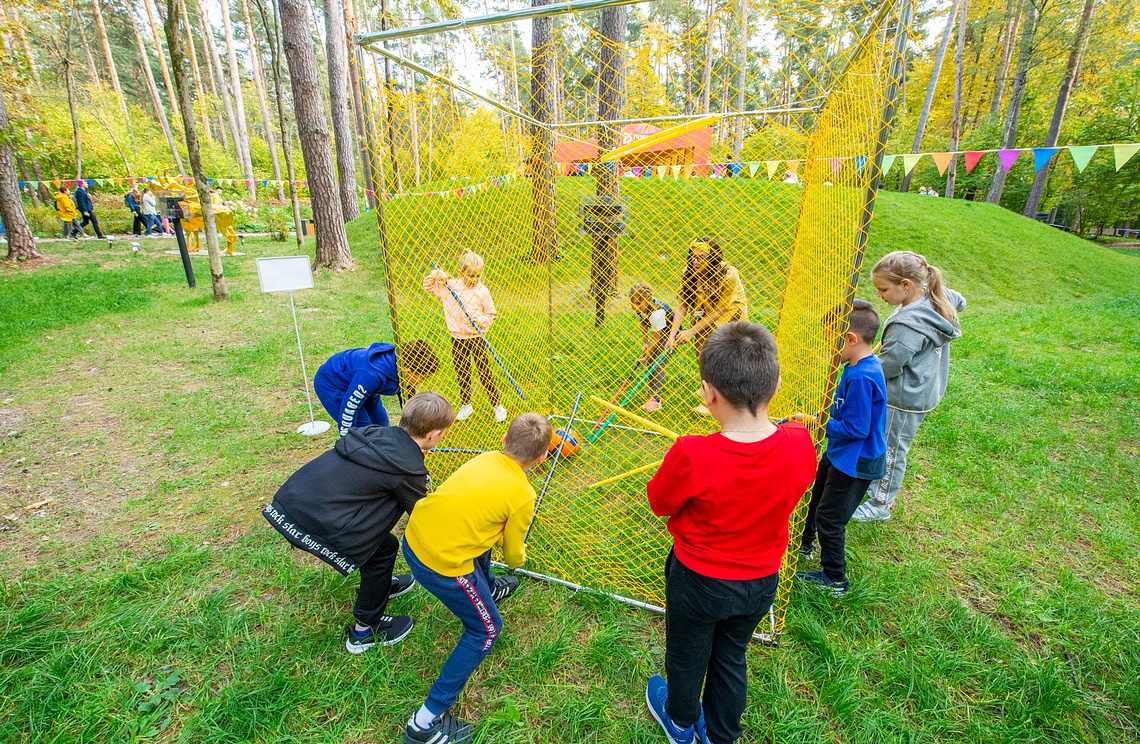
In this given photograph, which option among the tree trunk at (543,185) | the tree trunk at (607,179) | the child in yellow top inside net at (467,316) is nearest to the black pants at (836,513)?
the child in yellow top inside net at (467,316)

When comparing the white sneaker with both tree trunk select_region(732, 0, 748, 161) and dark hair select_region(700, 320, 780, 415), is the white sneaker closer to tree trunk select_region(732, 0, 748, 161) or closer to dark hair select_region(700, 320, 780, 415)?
dark hair select_region(700, 320, 780, 415)

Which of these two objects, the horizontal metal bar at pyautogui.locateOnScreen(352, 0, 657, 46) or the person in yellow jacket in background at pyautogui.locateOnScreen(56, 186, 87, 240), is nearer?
the horizontal metal bar at pyautogui.locateOnScreen(352, 0, 657, 46)

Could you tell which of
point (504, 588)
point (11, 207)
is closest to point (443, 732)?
point (504, 588)

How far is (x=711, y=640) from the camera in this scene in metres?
1.40

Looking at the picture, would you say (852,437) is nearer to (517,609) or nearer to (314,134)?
(517,609)

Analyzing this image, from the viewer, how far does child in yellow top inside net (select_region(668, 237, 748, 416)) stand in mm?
3180

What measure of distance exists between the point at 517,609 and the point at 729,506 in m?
1.33

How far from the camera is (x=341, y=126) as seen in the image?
33.4 feet

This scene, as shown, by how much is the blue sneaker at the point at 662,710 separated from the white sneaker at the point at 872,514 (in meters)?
1.61

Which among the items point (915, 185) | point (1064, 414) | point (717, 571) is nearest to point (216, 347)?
point (717, 571)

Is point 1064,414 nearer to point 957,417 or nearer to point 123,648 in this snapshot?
point 957,417

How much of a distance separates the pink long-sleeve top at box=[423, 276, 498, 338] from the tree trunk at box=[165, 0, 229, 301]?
14.8 ft

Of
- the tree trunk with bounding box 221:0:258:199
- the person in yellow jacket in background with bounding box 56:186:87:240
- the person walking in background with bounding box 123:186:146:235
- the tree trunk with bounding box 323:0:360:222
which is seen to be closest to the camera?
the tree trunk with bounding box 323:0:360:222

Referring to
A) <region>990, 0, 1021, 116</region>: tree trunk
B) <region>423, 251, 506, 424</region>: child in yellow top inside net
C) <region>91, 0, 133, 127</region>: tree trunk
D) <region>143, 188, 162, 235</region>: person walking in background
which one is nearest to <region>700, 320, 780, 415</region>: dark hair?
<region>423, 251, 506, 424</region>: child in yellow top inside net
